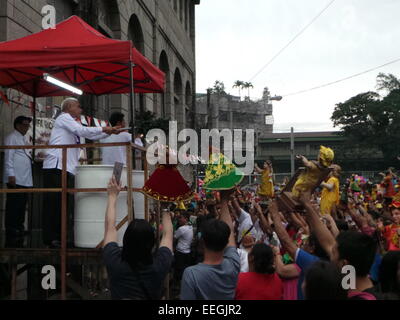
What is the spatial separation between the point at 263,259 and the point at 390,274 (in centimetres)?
109

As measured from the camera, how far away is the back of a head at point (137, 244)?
338cm

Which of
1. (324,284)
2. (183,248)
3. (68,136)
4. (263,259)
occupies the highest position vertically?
(68,136)

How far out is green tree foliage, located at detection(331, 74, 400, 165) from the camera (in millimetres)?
58281

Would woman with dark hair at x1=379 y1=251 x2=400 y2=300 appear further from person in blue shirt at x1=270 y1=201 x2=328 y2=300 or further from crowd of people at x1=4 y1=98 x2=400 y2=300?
person in blue shirt at x1=270 y1=201 x2=328 y2=300

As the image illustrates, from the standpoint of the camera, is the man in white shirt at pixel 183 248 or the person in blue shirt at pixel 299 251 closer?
the person in blue shirt at pixel 299 251

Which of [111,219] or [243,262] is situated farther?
[243,262]

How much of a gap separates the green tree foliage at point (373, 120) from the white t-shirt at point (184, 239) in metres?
50.6

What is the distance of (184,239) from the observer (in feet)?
36.7

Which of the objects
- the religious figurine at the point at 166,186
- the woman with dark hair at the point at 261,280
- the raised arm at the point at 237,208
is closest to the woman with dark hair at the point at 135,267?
the woman with dark hair at the point at 261,280

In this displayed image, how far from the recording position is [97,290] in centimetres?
705

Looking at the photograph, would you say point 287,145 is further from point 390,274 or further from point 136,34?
point 390,274

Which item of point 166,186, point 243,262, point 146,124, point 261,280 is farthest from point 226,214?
point 146,124

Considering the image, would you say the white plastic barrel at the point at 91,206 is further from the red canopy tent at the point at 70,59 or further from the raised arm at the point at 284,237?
the raised arm at the point at 284,237
